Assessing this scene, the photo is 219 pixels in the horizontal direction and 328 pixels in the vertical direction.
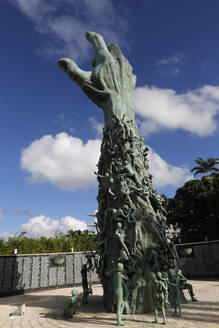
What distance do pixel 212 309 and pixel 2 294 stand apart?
11782 millimetres

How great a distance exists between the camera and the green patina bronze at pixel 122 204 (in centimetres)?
602

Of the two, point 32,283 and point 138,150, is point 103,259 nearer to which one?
point 138,150

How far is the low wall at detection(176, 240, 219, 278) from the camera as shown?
1455 centimetres

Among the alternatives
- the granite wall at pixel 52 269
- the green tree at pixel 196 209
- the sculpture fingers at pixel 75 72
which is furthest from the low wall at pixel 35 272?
the green tree at pixel 196 209

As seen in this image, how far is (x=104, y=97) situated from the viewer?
9.33m

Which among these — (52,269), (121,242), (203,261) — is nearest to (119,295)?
(121,242)

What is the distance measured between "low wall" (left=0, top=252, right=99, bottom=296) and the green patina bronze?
734 cm

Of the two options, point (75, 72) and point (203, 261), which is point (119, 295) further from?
point (203, 261)

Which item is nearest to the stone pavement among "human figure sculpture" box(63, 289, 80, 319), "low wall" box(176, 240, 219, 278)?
"human figure sculpture" box(63, 289, 80, 319)

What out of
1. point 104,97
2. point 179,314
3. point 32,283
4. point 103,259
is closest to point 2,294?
point 32,283

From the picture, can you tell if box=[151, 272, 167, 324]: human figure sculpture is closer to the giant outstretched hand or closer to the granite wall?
the giant outstretched hand

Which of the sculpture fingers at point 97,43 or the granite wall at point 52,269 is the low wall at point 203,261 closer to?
the granite wall at point 52,269

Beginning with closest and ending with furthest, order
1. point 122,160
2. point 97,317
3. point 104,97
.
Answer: point 97,317 → point 122,160 → point 104,97

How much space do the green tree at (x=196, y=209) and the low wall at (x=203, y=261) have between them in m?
6.31
